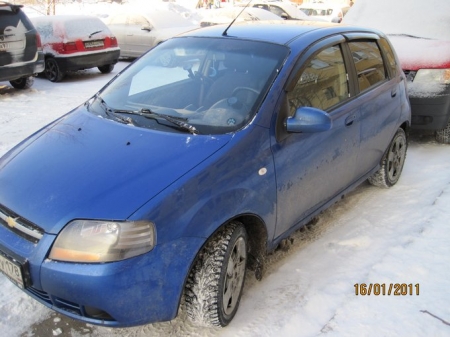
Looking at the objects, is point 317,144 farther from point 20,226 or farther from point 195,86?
point 20,226

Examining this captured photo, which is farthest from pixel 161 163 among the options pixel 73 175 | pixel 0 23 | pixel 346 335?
pixel 0 23

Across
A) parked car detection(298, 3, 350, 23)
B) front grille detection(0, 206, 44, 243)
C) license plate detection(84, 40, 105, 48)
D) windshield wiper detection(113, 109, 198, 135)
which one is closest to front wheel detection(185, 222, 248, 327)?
windshield wiper detection(113, 109, 198, 135)

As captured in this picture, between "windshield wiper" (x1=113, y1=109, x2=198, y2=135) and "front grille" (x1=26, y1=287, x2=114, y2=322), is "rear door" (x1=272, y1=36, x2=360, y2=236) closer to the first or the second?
"windshield wiper" (x1=113, y1=109, x2=198, y2=135)

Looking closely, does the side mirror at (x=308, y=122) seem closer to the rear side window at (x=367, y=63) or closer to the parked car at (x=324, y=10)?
the rear side window at (x=367, y=63)

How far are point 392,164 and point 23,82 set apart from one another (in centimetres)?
712

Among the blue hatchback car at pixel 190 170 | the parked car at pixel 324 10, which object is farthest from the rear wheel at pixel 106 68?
the parked car at pixel 324 10

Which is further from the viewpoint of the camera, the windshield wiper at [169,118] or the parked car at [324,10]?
the parked car at [324,10]

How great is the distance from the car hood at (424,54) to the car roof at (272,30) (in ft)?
6.94

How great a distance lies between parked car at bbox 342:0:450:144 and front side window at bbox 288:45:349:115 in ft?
7.90

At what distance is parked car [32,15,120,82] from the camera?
970cm

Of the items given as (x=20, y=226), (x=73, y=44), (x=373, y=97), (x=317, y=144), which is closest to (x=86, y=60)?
(x=73, y=44)

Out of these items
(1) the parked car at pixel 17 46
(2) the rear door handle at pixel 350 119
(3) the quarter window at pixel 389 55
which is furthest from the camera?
(1) the parked car at pixel 17 46

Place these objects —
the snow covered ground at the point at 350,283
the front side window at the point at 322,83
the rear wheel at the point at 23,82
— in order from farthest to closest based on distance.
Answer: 1. the rear wheel at the point at 23,82
2. the front side window at the point at 322,83
3. the snow covered ground at the point at 350,283
